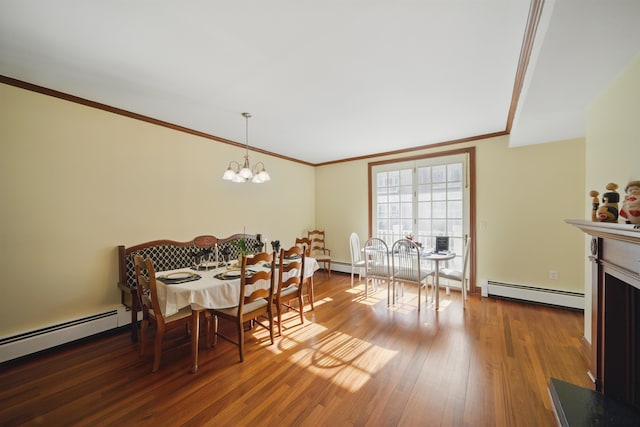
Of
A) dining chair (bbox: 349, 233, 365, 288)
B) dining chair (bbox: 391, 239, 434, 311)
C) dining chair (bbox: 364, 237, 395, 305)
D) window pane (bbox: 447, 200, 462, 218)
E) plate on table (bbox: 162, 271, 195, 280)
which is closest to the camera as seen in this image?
plate on table (bbox: 162, 271, 195, 280)

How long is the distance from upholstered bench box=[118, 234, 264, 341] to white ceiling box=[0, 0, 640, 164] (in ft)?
5.50

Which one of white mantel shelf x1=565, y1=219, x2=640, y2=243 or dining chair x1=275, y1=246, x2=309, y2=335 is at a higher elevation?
white mantel shelf x1=565, y1=219, x2=640, y2=243

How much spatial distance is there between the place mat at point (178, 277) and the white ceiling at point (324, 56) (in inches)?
73.5

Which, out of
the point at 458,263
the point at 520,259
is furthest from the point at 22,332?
the point at 520,259

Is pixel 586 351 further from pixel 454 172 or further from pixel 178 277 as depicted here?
pixel 178 277

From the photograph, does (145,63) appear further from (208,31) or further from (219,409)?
(219,409)

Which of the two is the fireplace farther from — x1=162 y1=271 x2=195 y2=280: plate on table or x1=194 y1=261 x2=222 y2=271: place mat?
x1=194 y1=261 x2=222 y2=271: place mat

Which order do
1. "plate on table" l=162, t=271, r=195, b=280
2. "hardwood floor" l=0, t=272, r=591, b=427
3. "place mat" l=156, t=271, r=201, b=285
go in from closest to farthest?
"hardwood floor" l=0, t=272, r=591, b=427
"place mat" l=156, t=271, r=201, b=285
"plate on table" l=162, t=271, r=195, b=280

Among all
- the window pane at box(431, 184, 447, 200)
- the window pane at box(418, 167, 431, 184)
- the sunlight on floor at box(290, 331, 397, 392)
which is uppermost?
the window pane at box(418, 167, 431, 184)

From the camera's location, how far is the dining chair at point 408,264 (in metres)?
3.47

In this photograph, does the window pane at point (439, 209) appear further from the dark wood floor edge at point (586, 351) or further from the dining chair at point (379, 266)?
the dark wood floor edge at point (586, 351)

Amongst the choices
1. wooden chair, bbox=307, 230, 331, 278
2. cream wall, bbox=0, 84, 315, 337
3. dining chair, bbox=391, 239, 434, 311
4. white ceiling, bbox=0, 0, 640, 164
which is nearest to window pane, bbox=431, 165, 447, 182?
white ceiling, bbox=0, 0, 640, 164

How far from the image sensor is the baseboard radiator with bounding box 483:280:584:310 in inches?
132

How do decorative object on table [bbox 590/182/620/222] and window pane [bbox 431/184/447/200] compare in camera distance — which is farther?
window pane [bbox 431/184/447/200]
